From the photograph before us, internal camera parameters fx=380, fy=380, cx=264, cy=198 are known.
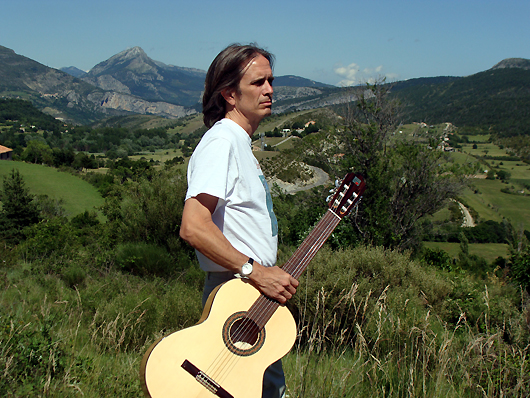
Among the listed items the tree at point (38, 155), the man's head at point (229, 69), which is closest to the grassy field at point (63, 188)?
the tree at point (38, 155)

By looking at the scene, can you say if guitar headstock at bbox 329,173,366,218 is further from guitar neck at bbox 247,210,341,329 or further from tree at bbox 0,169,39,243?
tree at bbox 0,169,39,243

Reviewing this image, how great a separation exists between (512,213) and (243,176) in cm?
6654

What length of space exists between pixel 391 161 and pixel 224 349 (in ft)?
36.9

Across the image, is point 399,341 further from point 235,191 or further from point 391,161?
point 391,161

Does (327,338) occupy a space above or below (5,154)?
above

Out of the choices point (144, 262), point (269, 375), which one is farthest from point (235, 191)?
point (144, 262)

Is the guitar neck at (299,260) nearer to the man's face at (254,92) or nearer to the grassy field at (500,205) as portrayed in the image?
the man's face at (254,92)

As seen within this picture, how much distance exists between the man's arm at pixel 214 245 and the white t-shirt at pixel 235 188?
0.05 m

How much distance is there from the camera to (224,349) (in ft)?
4.72

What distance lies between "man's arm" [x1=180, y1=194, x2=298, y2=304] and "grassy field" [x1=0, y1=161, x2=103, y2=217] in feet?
128

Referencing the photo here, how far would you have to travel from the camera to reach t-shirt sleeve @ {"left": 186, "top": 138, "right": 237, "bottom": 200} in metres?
1.43

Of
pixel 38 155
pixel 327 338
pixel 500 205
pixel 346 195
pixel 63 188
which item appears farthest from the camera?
pixel 38 155

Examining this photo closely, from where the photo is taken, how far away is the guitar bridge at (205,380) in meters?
1.37

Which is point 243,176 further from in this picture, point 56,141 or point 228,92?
point 56,141
